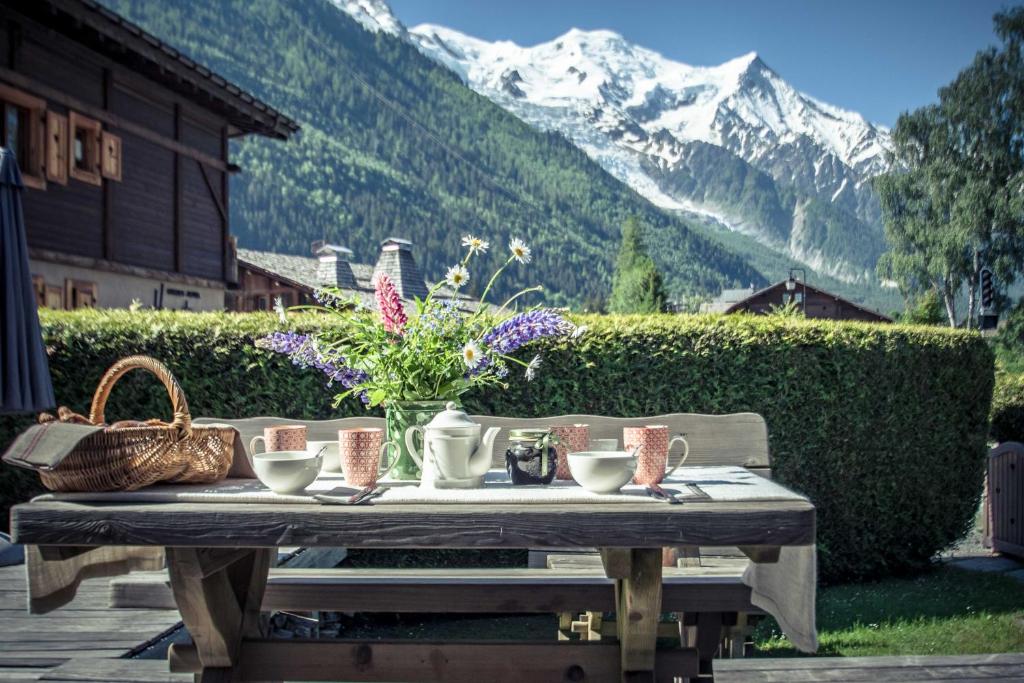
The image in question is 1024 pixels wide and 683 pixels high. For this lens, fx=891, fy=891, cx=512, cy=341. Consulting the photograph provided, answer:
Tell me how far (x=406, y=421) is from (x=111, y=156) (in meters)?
12.6

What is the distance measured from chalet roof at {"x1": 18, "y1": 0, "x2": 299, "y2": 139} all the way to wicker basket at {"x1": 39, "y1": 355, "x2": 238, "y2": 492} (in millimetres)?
10956

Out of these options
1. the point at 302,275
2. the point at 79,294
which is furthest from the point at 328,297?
the point at 302,275

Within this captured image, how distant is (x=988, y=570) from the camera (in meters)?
7.86

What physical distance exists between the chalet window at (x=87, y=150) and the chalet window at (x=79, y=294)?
1502mm

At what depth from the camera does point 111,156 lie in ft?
44.0

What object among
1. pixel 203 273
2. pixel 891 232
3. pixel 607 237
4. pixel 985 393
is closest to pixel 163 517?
pixel 985 393

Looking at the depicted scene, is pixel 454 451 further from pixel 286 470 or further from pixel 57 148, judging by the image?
pixel 57 148

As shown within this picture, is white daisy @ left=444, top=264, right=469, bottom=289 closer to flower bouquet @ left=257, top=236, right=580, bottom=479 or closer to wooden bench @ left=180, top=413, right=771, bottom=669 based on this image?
flower bouquet @ left=257, top=236, right=580, bottom=479

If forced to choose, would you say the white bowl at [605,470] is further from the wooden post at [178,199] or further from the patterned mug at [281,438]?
the wooden post at [178,199]

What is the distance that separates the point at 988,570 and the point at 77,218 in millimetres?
12446

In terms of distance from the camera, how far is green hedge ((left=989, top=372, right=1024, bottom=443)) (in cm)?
1033

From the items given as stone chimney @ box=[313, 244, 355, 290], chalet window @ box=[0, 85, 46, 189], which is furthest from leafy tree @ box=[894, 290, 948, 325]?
chalet window @ box=[0, 85, 46, 189]

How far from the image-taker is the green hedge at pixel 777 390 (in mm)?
5879

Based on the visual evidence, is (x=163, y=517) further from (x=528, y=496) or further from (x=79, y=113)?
(x=79, y=113)
